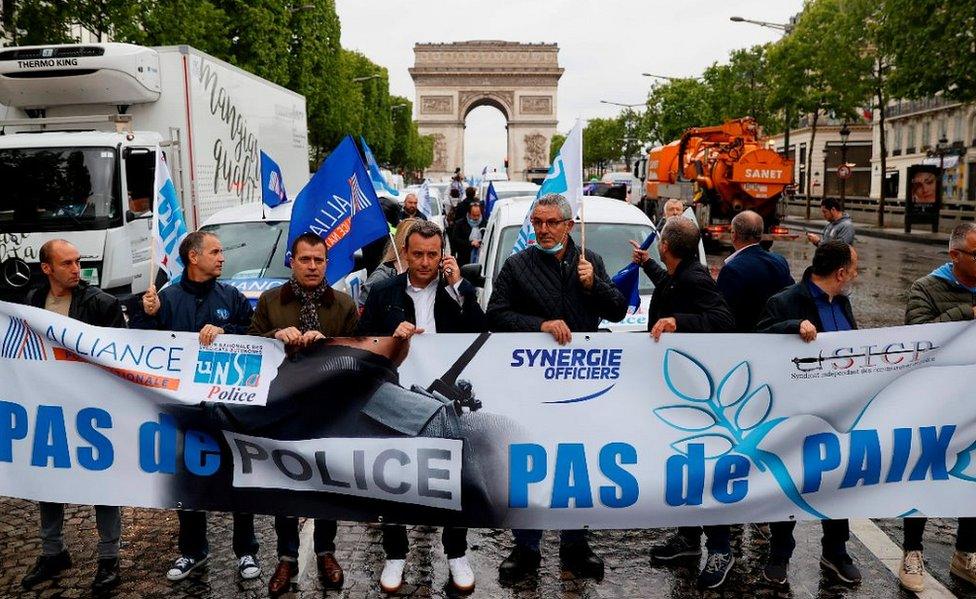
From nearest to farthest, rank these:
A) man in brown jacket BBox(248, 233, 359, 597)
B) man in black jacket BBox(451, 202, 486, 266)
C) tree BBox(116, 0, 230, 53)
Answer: man in brown jacket BBox(248, 233, 359, 597) < man in black jacket BBox(451, 202, 486, 266) < tree BBox(116, 0, 230, 53)

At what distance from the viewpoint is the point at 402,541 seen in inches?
190

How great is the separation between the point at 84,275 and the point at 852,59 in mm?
32115

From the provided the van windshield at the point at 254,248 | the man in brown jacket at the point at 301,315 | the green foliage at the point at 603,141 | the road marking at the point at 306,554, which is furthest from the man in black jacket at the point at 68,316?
the green foliage at the point at 603,141

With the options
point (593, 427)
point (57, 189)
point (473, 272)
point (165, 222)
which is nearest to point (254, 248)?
point (473, 272)

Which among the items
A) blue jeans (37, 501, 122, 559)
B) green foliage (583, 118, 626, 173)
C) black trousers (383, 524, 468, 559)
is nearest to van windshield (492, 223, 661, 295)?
black trousers (383, 524, 468, 559)

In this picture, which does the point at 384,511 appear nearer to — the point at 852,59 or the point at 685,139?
the point at 685,139

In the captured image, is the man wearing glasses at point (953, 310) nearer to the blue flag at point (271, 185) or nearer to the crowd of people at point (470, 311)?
the crowd of people at point (470, 311)

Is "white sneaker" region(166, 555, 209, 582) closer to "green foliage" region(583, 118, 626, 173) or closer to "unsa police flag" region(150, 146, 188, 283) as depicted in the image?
"unsa police flag" region(150, 146, 188, 283)

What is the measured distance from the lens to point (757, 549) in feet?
17.4

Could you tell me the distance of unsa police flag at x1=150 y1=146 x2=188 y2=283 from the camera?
5559mm

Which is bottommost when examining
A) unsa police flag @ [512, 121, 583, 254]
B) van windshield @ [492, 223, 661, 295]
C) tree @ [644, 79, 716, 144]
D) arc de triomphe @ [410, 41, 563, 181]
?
van windshield @ [492, 223, 661, 295]

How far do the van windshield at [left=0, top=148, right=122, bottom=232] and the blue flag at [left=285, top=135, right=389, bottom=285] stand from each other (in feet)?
22.4

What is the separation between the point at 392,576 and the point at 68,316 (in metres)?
2.09

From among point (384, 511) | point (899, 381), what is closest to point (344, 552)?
point (384, 511)
